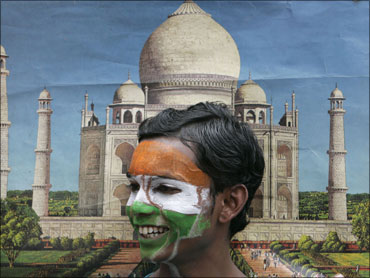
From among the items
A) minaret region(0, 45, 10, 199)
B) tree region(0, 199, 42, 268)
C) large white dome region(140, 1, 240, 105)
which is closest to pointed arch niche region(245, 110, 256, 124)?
large white dome region(140, 1, 240, 105)

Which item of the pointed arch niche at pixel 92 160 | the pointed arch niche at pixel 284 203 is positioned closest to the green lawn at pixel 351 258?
the pointed arch niche at pixel 284 203

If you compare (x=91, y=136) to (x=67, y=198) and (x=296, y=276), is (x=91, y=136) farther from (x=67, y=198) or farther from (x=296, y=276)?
(x=296, y=276)

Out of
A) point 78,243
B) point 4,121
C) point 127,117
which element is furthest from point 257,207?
point 4,121

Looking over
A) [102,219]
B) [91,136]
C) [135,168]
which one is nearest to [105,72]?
[91,136]

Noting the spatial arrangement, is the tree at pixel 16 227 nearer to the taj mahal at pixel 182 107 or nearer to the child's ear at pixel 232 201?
the taj mahal at pixel 182 107

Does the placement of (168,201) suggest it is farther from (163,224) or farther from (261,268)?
(261,268)
